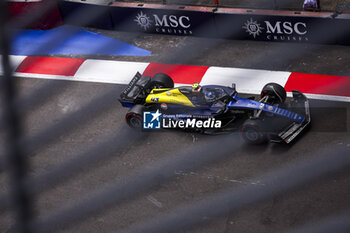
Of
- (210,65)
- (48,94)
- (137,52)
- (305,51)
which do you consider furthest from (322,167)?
(137,52)

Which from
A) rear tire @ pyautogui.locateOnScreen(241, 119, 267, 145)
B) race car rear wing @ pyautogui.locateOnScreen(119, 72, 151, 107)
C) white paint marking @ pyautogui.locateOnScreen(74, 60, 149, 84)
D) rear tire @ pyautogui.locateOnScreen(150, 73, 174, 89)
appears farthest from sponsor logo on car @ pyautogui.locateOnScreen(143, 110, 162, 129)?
white paint marking @ pyautogui.locateOnScreen(74, 60, 149, 84)

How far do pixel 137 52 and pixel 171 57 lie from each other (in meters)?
6.60

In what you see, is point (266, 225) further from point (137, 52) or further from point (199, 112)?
point (137, 52)

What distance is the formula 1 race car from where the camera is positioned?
201 inches

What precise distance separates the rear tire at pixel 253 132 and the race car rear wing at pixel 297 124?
0.65ft

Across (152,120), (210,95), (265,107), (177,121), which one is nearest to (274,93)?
(265,107)

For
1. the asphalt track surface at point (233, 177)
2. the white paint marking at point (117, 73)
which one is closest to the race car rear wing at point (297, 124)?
the asphalt track surface at point (233, 177)

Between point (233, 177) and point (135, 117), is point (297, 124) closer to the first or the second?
point (233, 177)

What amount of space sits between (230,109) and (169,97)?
72 cm

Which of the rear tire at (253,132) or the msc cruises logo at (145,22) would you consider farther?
the msc cruises logo at (145,22)

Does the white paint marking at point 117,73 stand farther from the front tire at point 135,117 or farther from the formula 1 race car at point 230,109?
the front tire at point 135,117

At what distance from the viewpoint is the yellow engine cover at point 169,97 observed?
541 cm

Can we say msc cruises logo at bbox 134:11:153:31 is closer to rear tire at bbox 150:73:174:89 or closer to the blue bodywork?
rear tire at bbox 150:73:174:89

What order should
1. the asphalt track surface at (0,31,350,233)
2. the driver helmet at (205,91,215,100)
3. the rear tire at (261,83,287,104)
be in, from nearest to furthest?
the asphalt track surface at (0,31,350,233), the driver helmet at (205,91,215,100), the rear tire at (261,83,287,104)
